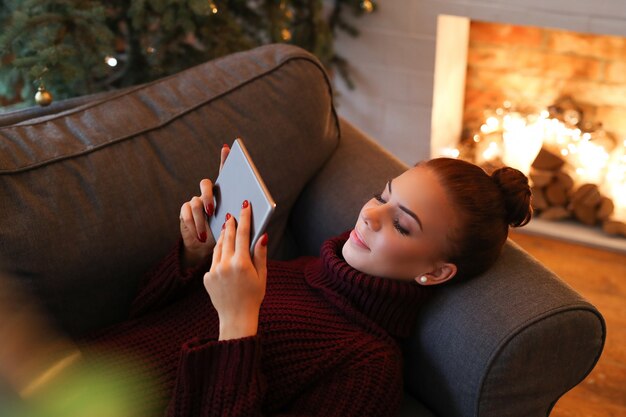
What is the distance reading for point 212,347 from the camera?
1.13 metres

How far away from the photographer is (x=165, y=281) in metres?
1.38

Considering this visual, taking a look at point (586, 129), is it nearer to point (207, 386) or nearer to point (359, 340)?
point (359, 340)

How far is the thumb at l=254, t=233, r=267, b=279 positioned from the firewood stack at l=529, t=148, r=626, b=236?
6.30 feet

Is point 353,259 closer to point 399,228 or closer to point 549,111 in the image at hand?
point 399,228

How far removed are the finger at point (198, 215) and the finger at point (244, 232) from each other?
0.78 feet

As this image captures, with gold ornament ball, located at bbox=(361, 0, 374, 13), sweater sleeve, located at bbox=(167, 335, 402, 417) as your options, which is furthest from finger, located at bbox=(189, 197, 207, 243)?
gold ornament ball, located at bbox=(361, 0, 374, 13)

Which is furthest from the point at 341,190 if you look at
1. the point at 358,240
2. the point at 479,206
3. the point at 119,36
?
the point at 119,36

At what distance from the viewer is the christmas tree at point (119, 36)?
5.87 feet

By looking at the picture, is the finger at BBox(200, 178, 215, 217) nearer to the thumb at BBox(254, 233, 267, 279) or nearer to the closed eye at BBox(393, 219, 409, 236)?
the thumb at BBox(254, 233, 267, 279)

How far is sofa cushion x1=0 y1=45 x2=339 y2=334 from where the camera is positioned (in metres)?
1.32

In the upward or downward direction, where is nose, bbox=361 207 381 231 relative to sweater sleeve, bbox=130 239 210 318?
upward

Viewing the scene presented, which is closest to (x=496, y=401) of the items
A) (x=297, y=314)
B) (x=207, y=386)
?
(x=297, y=314)

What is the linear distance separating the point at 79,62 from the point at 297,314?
39.6 inches

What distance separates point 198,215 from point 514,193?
1.84 ft
